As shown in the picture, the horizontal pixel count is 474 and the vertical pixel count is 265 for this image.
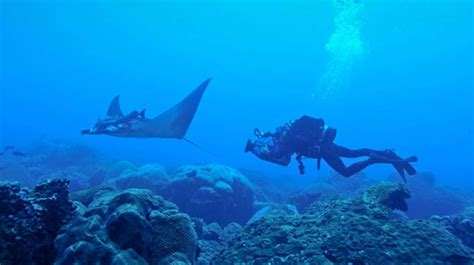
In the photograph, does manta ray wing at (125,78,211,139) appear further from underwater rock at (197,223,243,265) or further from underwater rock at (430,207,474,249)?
underwater rock at (430,207,474,249)

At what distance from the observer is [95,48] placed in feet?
470

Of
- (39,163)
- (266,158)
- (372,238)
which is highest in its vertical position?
(39,163)

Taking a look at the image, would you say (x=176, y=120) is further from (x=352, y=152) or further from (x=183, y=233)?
(x=183, y=233)

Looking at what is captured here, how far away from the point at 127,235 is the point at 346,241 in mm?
2853

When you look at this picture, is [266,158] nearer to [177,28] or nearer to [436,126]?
[177,28]

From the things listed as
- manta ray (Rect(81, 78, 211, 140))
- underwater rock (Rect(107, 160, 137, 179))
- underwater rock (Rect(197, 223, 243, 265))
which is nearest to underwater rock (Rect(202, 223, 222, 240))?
underwater rock (Rect(197, 223, 243, 265))

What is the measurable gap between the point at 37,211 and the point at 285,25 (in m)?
102

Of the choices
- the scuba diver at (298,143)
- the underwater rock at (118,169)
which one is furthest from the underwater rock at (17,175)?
the scuba diver at (298,143)

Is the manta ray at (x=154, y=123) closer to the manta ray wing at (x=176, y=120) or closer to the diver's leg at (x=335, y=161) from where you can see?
the manta ray wing at (x=176, y=120)

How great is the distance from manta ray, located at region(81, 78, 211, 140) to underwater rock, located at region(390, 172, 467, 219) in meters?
12.2

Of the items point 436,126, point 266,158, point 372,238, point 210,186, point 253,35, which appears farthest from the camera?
point 436,126

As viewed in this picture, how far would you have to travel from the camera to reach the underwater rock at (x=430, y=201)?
1770 cm

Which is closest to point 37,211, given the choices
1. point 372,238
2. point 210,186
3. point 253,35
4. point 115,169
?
point 372,238

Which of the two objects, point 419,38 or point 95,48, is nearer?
point 419,38
